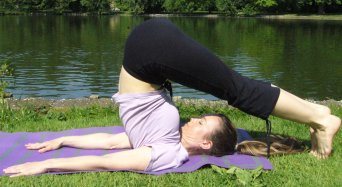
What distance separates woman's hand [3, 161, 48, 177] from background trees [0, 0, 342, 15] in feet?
217

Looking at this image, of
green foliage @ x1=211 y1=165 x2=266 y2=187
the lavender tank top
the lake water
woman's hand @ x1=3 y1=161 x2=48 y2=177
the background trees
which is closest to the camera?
green foliage @ x1=211 y1=165 x2=266 y2=187

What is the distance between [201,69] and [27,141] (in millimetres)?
2105

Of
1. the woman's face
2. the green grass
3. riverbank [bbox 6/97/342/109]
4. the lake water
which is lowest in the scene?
the lake water

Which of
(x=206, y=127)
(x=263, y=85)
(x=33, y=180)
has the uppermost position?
(x=263, y=85)

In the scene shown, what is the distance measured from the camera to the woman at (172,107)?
13.2 ft

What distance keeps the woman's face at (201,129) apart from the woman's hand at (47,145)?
127 centimetres

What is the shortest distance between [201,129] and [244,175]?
66cm

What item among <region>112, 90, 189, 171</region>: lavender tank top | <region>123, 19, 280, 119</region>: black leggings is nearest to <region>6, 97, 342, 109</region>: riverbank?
<region>112, 90, 189, 171</region>: lavender tank top

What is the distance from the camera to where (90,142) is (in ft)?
15.6

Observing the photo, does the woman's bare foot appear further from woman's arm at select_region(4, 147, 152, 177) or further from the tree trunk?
the tree trunk

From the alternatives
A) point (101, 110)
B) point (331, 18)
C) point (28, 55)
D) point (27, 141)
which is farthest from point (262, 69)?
point (331, 18)

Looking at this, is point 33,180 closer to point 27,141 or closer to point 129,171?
point 129,171

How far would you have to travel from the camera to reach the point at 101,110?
694 cm

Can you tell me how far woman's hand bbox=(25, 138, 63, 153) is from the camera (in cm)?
467
